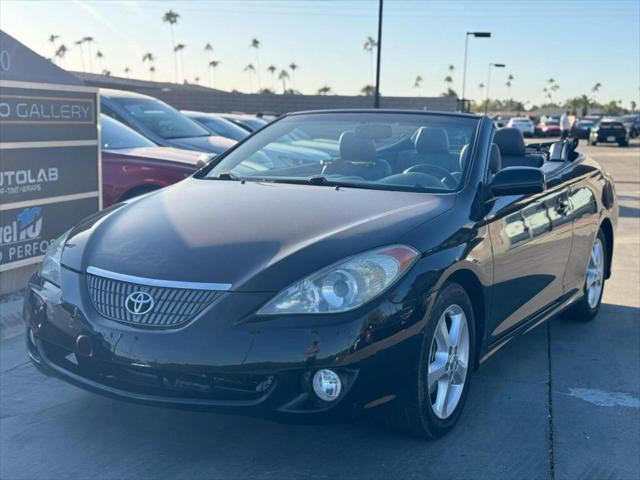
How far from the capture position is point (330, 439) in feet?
12.3

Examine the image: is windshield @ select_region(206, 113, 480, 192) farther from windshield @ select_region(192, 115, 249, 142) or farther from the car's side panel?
windshield @ select_region(192, 115, 249, 142)

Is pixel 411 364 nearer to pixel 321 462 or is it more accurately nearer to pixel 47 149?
pixel 321 462

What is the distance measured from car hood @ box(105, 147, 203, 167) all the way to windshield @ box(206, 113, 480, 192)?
2.61 m

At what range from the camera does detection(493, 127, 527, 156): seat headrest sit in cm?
522

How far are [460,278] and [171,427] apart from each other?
1509 mm

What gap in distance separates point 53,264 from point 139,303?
2.43ft

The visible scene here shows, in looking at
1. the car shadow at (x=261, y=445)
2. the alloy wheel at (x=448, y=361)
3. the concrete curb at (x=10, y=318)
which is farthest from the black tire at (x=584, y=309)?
the concrete curb at (x=10, y=318)

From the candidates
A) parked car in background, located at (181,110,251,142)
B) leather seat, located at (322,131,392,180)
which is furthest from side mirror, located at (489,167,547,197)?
parked car in background, located at (181,110,251,142)

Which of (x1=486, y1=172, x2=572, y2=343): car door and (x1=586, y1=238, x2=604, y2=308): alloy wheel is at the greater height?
(x1=486, y1=172, x2=572, y2=343): car door

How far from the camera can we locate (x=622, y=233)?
1052 cm

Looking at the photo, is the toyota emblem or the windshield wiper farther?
the windshield wiper

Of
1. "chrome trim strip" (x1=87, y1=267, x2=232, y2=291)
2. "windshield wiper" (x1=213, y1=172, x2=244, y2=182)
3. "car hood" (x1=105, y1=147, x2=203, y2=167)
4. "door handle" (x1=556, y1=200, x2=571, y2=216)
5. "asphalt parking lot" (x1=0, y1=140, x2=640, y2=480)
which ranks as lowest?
"asphalt parking lot" (x1=0, y1=140, x2=640, y2=480)

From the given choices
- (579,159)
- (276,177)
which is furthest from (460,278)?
(579,159)

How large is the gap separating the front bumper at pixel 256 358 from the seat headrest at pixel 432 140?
155 cm
